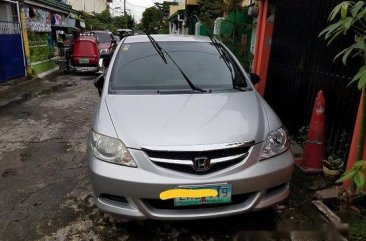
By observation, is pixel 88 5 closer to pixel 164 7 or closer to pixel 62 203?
pixel 164 7

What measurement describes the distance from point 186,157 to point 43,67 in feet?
42.0

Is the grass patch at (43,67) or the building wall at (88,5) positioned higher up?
the building wall at (88,5)

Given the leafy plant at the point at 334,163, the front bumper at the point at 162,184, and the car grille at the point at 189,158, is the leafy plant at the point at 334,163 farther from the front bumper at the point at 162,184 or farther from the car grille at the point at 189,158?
the car grille at the point at 189,158

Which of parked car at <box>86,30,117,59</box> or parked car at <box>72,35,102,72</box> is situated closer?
parked car at <box>72,35,102,72</box>

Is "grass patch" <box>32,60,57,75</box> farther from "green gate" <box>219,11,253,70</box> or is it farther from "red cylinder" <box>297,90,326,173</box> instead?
"red cylinder" <box>297,90,326,173</box>

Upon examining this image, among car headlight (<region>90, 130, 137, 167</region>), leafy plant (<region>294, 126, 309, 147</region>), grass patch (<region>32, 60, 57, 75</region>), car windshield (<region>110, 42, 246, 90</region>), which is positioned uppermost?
car windshield (<region>110, 42, 246, 90</region>)

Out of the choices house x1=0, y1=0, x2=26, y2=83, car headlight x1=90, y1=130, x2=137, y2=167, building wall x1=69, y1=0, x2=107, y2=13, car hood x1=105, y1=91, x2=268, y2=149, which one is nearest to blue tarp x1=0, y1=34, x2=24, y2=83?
house x1=0, y1=0, x2=26, y2=83

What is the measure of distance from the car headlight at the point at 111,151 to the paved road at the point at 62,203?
29.5 inches

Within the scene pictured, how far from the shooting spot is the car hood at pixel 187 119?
8.59ft

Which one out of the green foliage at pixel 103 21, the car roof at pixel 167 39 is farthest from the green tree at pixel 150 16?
the car roof at pixel 167 39

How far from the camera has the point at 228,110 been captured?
10.1ft

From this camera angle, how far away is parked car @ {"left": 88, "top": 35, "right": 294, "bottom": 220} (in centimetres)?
252

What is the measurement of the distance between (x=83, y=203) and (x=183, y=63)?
6.27ft

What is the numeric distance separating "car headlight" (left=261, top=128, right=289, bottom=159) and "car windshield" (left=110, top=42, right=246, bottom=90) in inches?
37.2
